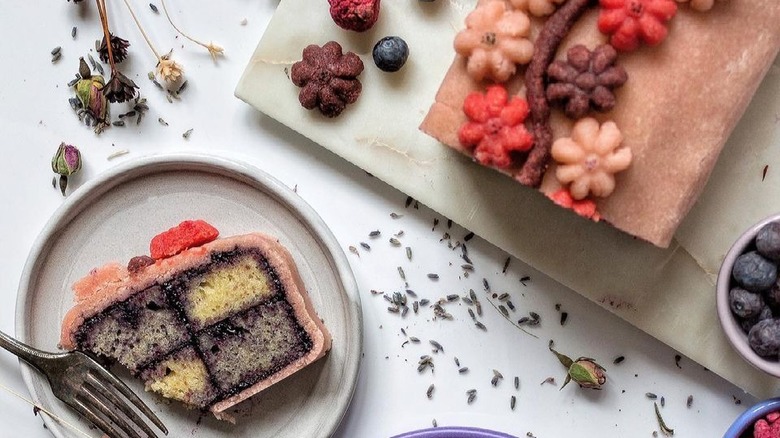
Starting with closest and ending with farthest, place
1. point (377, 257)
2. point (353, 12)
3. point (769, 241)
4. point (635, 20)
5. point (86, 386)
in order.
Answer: point (635, 20)
point (769, 241)
point (353, 12)
point (86, 386)
point (377, 257)

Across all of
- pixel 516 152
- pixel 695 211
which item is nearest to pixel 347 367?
pixel 516 152

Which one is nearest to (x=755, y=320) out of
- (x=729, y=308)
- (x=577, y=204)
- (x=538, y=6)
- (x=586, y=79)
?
(x=729, y=308)

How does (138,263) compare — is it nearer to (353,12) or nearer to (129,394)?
(129,394)

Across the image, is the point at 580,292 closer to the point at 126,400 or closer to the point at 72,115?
the point at 126,400

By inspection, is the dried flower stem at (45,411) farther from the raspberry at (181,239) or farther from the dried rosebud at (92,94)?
the dried rosebud at (92,94)

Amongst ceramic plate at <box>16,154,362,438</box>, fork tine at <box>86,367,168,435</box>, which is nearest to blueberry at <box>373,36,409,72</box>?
ceramic plate at <box>16,154,362,438</box>

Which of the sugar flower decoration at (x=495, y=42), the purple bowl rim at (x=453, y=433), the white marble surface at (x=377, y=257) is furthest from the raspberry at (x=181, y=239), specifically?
the sugar flower decoration at (x=495, y=42)
